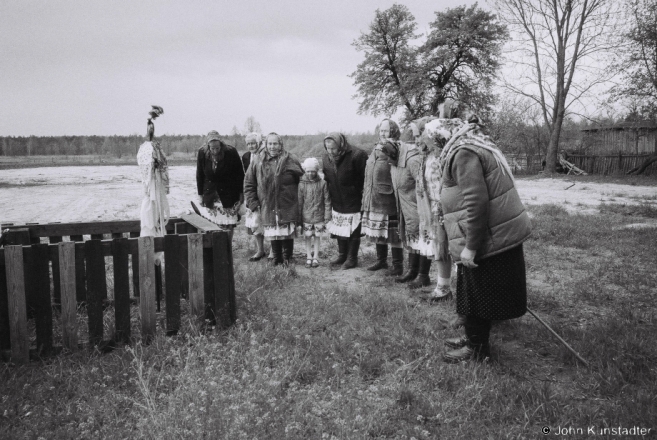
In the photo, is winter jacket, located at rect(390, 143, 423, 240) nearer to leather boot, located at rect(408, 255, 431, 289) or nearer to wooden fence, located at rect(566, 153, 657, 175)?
leather boot, located at rect(408, 255, 431, 289)

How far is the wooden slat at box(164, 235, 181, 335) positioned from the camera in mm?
4008

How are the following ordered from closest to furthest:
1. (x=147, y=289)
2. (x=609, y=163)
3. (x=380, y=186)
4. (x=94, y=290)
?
1. (x=94, y=290)
2. (x=147, y=289)
3. (x=380, y=186)
4. (x=609, y=163)

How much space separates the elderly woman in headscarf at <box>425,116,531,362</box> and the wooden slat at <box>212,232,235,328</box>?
1.87 m

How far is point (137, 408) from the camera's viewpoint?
9.82 ft

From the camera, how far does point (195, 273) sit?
4090mm

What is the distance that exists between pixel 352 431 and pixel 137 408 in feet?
4.39

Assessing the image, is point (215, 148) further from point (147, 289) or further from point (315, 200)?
point (147, 289)

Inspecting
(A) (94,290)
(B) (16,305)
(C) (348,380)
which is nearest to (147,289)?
(A) (94,290)

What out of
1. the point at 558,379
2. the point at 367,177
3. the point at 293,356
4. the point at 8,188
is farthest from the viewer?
the point at 8,188

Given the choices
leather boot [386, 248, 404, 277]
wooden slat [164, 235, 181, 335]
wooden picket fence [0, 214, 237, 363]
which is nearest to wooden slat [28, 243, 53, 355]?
wooden picket fence [0, 214, 237, 363]

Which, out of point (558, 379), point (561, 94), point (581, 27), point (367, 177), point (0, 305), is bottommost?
point (558, 379)

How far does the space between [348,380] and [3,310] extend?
2640 millimetres

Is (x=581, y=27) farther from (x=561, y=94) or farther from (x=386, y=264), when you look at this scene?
(x=386, y=264)

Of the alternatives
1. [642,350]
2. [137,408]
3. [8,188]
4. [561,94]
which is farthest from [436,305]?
[561,94]
